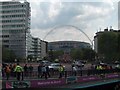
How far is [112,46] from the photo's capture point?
94.2m

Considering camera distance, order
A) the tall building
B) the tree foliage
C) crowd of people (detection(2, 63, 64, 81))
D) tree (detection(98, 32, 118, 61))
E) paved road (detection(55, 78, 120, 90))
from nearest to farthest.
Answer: crowd of people (detection(2, 63, 64, 81)) < paved road (detection(55, 78, 120, 90)) < the tree foliage < tree (detection(98, 32, 118, 61)) < the tall building

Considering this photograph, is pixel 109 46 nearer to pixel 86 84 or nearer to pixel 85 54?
pixel 85 54

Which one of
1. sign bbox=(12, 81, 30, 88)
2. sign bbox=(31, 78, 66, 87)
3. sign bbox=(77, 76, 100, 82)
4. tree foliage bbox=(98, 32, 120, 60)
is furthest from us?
tree foliage bbox=(98, 32, 120, 60)

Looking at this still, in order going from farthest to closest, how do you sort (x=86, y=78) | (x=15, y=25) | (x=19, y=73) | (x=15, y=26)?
(x=15, y=26)
(x=15, y=25)
(x=86, y=78)
(x=19, y=73)

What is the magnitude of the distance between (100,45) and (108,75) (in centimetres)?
6407

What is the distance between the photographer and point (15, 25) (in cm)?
14538

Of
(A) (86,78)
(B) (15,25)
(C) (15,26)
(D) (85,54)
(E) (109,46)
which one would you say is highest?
(B) (15,25)

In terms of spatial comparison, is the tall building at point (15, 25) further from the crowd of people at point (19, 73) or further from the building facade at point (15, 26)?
the crowd of people at point (19, 73)

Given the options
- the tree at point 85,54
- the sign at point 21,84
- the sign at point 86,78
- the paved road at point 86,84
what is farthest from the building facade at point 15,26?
the sign at point 21,84

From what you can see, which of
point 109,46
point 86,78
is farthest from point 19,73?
point 109,46

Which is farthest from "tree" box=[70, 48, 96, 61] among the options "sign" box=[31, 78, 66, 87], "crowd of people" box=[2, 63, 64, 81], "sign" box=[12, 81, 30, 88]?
"sign" box=[12, 81, 30, 88]

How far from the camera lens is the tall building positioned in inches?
5517

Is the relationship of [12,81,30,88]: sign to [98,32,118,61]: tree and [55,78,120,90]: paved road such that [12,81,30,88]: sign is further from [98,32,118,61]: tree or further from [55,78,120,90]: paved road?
[98,32,118,61]: tree

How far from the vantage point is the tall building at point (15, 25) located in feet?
460
